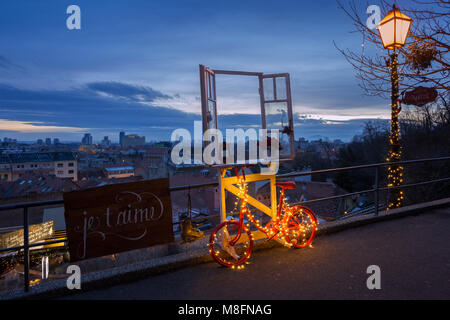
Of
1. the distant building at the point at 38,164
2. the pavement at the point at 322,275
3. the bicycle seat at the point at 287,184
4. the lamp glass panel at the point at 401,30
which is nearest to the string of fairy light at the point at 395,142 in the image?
the lamp glass panel at the point at 401,30

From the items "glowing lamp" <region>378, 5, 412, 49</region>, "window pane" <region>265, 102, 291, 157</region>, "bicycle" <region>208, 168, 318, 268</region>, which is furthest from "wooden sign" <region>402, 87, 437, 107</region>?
"bicycle" <region>208, 168, 318, 268</region>

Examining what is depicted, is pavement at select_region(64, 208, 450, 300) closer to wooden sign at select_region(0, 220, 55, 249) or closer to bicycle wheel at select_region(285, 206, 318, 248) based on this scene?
bicycle wheel at select_region(285, 206, 318, 248)

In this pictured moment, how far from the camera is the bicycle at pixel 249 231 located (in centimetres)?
381

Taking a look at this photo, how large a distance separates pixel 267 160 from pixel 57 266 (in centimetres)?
932

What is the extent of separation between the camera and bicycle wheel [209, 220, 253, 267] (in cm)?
372

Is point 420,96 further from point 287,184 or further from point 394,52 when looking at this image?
point 287,184

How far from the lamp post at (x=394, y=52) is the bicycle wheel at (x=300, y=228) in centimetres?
302

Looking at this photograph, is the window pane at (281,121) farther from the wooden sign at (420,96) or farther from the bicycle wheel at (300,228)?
the wooden sign at (420,96)

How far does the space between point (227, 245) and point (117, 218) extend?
144 cm

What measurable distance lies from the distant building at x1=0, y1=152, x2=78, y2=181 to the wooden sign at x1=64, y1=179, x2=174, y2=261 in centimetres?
2597
